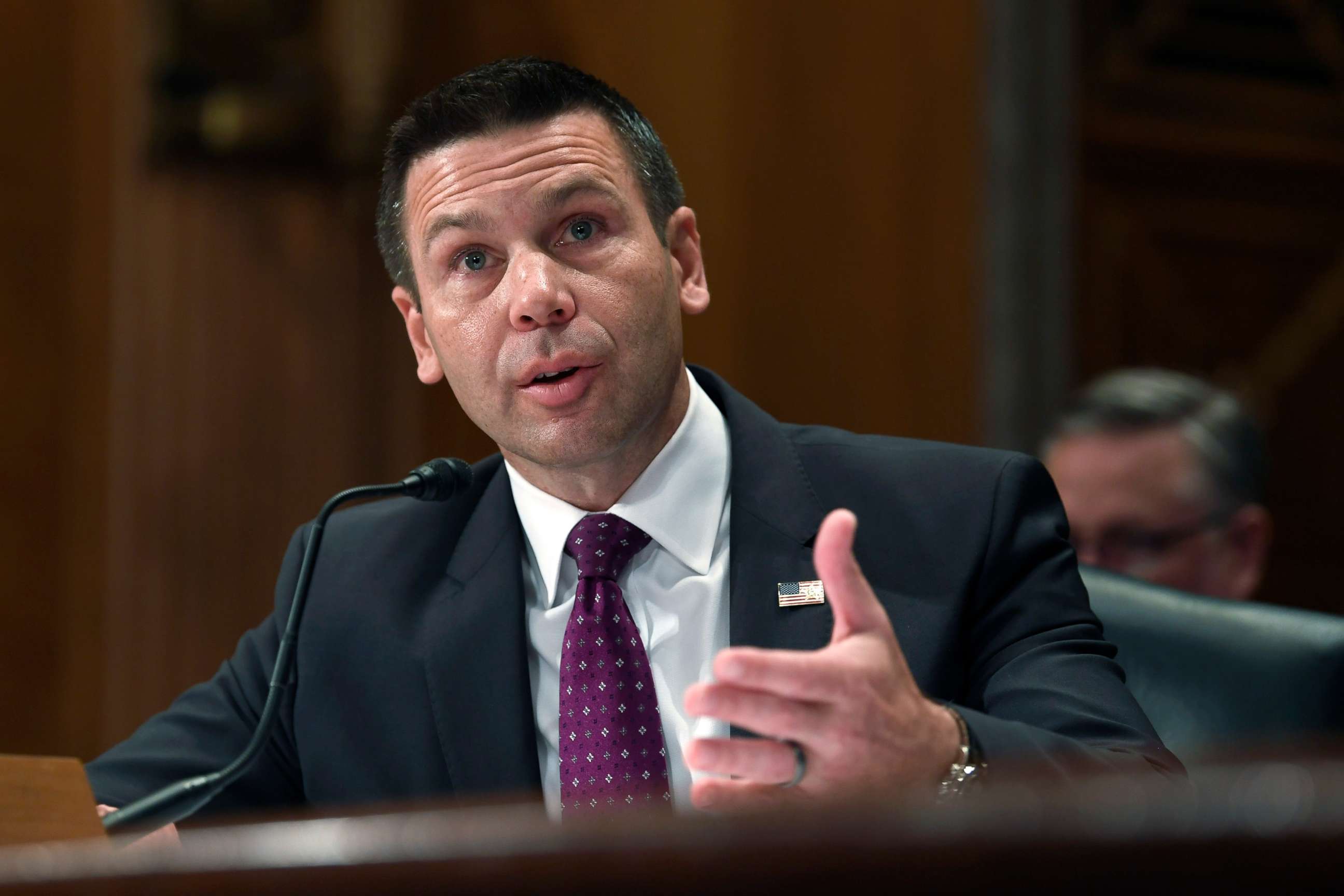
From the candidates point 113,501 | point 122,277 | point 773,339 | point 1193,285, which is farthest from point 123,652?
point 1193,285

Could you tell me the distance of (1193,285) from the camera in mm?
3975

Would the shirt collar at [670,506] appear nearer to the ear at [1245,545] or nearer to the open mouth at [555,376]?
the open mouth at [555,376]

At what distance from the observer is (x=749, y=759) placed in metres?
1.00

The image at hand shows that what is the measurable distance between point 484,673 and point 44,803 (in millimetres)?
575

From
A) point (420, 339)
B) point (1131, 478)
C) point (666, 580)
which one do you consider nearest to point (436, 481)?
point (666, 580)

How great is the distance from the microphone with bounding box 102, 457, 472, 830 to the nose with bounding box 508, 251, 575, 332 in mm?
173

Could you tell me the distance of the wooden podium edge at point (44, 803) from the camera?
3.41 feet

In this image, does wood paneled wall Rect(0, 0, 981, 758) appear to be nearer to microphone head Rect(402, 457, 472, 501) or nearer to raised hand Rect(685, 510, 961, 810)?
microphone head Rect(402, 457, 472, 501)

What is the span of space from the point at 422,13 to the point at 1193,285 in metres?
2.22

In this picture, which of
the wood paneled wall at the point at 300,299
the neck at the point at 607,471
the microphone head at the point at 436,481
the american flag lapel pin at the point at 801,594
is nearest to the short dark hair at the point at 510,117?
the neck at the point at 607,471

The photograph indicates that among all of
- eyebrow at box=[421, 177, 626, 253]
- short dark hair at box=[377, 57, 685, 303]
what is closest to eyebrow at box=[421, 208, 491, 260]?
eyebrow at box=[421, 177, 626, 253]

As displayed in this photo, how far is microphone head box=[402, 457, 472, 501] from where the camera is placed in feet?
4.88

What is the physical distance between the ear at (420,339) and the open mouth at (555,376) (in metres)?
0.24

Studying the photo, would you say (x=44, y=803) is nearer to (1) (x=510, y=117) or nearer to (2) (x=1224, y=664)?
(1) (x=510, y=117)
